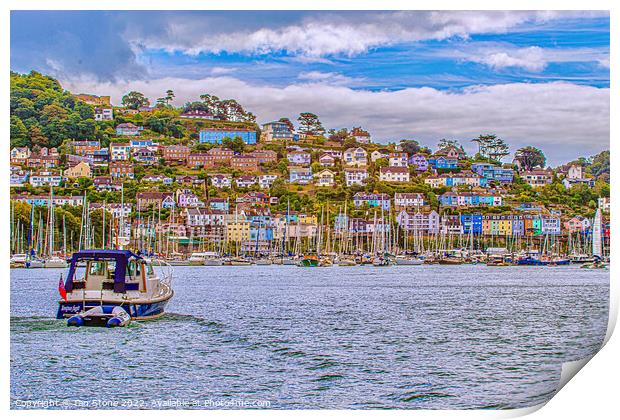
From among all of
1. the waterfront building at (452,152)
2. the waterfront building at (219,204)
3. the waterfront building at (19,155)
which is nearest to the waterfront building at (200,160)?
the waterfront building at (219,204)

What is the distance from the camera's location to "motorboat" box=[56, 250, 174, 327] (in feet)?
44.1

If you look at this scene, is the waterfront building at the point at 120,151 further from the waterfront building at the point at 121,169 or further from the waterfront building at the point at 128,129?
the waterfront building at the point at 128,129

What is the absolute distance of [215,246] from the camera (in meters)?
50.2

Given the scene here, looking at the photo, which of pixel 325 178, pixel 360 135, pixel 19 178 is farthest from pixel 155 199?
pixel 360 135

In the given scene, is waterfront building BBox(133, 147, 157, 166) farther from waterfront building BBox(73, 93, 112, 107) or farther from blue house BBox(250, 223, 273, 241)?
blue house BBox(250, 223, 273, 241)

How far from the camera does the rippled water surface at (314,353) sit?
1001 cm

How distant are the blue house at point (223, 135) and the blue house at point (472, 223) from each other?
42.9 ft

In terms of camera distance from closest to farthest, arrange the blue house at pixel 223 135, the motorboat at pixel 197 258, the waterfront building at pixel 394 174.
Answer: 1. the motorboat at pixel 197 258
2. the blue house at pixel 223 135
3. the waterfront building at pixel 394 174

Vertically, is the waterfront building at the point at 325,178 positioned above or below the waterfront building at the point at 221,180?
above

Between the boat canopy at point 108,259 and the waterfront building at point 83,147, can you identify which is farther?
the waterfront building at point 83,147

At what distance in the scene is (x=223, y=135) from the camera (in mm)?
51688

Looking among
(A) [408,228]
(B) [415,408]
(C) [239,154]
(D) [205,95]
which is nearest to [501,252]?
(A) [408,228]
